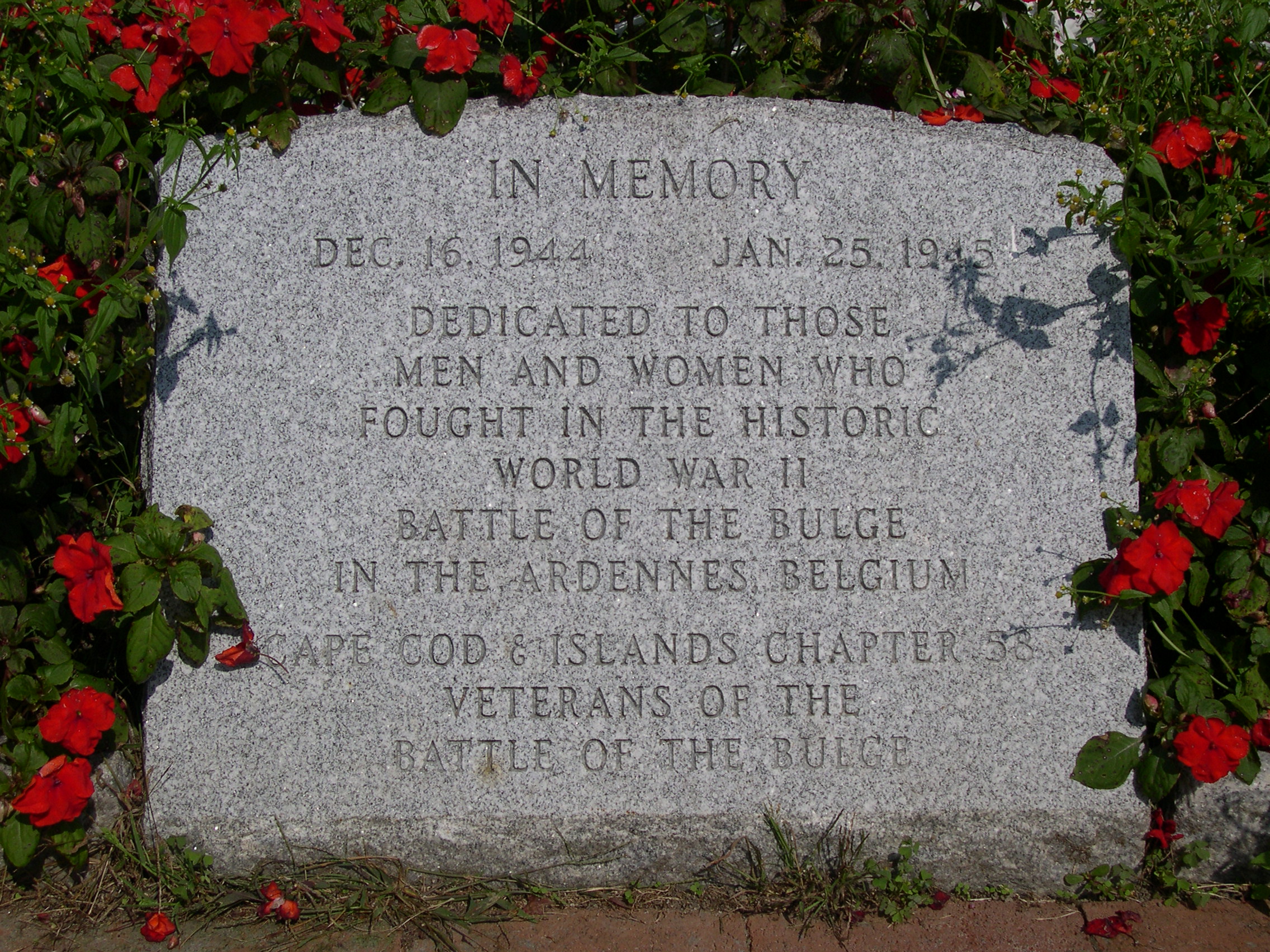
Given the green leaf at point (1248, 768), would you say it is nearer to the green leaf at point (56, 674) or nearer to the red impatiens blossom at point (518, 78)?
the red impatiens blossom at point (518, 78)

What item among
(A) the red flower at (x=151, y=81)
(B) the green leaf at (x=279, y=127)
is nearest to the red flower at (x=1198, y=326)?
(B) the green leaf at (x=279, y=127)

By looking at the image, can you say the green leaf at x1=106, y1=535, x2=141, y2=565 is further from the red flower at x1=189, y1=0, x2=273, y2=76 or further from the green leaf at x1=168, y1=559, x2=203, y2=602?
the red flower at x1=189, y1=0, x2=273, y2=76

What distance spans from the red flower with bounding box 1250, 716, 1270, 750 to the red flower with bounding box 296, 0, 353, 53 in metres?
2.98

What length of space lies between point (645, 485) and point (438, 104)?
1146 millimetres

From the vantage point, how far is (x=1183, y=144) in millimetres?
2250

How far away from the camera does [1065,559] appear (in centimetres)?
224

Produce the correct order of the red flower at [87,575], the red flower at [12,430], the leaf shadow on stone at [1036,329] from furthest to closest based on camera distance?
the leaf shadow on stone at [1036,329] → the red flower at [87,575] → the red flower at [12,430]

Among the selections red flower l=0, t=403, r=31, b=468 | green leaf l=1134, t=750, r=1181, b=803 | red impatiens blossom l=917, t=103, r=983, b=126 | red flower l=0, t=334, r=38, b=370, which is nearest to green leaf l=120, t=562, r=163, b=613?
red flower l=0, t=403, r=31, b=468

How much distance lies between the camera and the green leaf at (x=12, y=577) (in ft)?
7.07

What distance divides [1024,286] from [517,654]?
167 centimetres

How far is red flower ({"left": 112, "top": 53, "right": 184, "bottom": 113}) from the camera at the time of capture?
2.20 metres

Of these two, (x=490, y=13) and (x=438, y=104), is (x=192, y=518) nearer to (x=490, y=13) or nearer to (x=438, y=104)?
(x=438, y=104)

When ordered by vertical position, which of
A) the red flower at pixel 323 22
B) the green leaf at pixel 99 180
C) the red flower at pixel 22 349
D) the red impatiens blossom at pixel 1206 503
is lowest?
the red impatiens blossom at pixel 1206 503

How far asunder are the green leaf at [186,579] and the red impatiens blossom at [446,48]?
1420mm
